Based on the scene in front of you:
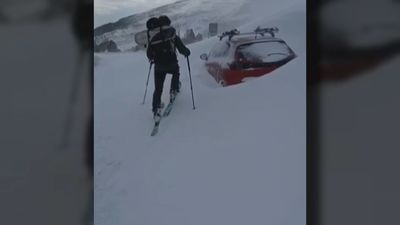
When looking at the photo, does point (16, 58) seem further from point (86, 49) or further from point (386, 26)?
point (386, 26)

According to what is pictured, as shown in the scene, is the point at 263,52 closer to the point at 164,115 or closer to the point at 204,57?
the point at 204,57

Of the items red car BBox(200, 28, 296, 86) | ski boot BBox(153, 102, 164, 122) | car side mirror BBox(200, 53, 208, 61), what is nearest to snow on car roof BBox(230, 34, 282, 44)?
red car BBox(200, 28, 296, 86)

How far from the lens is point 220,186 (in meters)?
2.67

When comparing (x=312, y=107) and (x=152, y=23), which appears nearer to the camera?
(x=152, y=23)

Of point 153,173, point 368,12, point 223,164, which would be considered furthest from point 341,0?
point 153,173

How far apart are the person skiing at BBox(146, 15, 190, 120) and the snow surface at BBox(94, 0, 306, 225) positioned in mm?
34

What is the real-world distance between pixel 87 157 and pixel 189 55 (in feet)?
2.65

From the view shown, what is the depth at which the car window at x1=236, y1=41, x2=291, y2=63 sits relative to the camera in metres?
2.65

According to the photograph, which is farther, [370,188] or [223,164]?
[370,188]

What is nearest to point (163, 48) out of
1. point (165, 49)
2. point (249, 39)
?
point (165, 49)

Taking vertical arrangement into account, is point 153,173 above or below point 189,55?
below

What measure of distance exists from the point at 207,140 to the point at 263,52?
57 centimetres

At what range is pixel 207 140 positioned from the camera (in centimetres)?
265

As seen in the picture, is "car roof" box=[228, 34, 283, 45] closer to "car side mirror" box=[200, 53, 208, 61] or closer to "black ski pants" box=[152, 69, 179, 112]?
"car side mirror" box=[200, 53, 208, 61]
